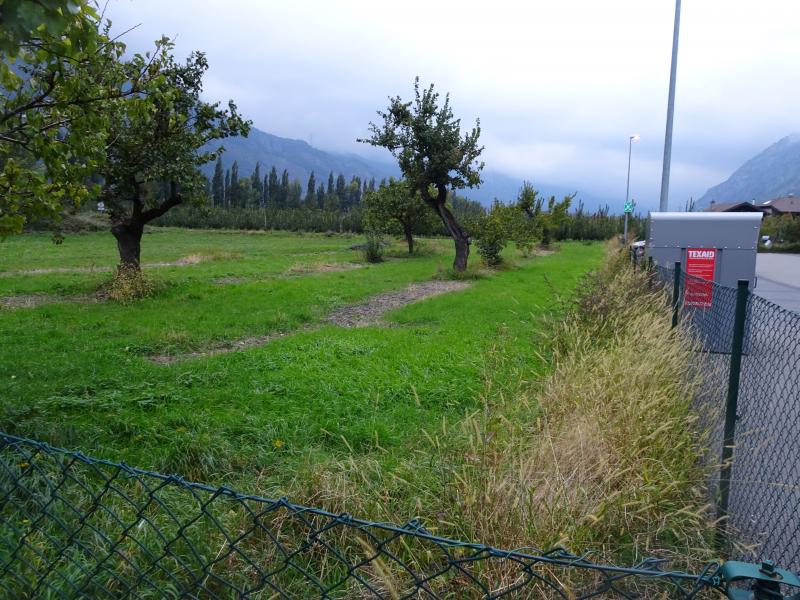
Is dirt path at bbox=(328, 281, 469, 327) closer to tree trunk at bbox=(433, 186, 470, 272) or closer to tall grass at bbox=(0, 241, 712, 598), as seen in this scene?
tree trunk at bbox=(433, 186, 470, 272)

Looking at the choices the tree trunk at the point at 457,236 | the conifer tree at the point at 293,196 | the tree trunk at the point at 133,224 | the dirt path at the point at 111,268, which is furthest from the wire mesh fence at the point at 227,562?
the conifer tree at the point at 293,196

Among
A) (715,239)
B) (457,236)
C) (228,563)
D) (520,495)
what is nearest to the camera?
(228,563)

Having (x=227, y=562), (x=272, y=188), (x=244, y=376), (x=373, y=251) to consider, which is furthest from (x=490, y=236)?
(x=272, y=188)

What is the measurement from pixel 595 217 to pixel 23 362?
222ft

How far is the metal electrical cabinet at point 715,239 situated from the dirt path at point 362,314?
520cm

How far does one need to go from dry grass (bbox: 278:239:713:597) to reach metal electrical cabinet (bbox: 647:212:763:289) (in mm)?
4689

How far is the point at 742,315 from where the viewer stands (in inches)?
131

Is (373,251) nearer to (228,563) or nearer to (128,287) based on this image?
(128,287)

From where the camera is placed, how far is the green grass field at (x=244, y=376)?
4352 millimetres

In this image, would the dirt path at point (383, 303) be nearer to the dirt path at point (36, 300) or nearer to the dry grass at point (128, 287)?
the dry grass at point (128, 287)

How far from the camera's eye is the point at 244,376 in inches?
250

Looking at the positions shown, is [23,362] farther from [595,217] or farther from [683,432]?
[595,217]

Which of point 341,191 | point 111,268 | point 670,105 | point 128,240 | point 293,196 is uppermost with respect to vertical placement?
point 341,191

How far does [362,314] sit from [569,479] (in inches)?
344
